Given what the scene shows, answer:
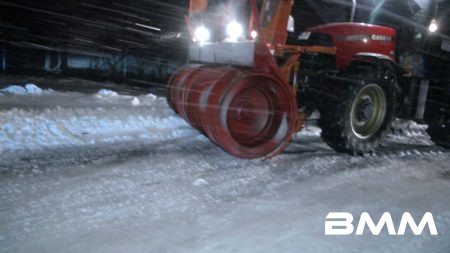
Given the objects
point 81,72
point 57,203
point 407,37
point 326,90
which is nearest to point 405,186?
point 326,90

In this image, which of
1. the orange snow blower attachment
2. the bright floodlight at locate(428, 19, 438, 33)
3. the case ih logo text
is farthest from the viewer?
the bright floodlight at locate(428, 19, 438, 33)

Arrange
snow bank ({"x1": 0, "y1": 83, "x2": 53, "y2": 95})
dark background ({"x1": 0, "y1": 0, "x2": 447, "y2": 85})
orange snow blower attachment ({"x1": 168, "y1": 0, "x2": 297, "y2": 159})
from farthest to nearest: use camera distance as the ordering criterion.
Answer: dark background ({"x1": 0, "y1": 0, "x2": 447, "y2": 85}) < snow bank ({"x1": 0, "y1": 83, "x2": 53, "y2": 95}) < orange snow blower attachment ({"x1": 168, "y1": 0, "x2": 297, "y2": 159})

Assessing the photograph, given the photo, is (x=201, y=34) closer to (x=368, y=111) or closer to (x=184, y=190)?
(x=368, y=111)

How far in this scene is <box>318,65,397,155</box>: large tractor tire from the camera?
515cm

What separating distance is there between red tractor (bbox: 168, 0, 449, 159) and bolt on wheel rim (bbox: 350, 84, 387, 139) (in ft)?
0.05

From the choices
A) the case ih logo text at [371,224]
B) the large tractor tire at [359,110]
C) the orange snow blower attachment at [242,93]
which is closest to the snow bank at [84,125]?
the orange snow blower attachment at [242,93]

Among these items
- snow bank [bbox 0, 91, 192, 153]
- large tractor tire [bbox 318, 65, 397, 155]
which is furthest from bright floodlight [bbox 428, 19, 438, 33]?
snow bank [bbox 0, 91, 192, 153]

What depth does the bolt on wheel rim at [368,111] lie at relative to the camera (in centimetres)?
543

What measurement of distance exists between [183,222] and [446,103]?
500 centimetres

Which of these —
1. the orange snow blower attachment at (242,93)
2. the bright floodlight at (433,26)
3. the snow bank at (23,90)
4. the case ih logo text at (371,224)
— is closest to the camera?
the case ih logo text at (371,224)

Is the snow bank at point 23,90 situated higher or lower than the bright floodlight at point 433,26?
lower

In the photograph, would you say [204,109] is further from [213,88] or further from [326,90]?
[326,90]

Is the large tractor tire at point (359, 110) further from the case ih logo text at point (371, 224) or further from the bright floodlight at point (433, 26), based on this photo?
the case ih logo text at point (371, 224)

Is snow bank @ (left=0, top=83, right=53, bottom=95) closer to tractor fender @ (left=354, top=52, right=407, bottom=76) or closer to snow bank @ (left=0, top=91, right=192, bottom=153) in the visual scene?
snow bank @ (left=0, top=91, right=192, bottom=153)
